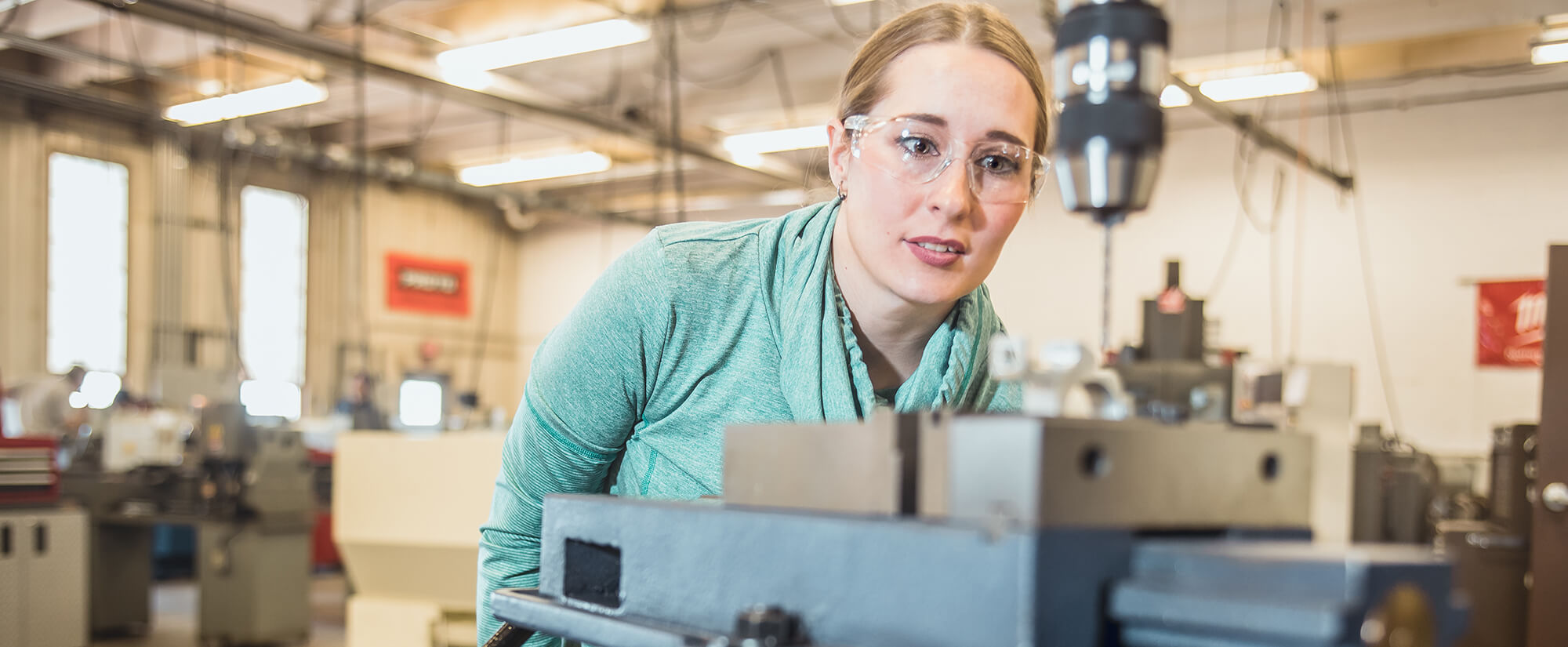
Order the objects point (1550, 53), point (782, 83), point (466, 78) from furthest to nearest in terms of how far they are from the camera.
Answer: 1. point (782, 83)
2. point (466, 78)
3. point (1550, 53)

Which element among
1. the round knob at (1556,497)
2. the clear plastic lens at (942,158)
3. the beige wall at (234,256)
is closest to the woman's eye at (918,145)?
the clear plastic lens at (942,158)

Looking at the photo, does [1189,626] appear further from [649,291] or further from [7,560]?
[7,560]

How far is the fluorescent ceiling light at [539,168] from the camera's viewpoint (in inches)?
335

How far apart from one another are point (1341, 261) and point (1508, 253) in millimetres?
940

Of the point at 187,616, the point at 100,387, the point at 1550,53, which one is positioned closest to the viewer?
the point at 187,616

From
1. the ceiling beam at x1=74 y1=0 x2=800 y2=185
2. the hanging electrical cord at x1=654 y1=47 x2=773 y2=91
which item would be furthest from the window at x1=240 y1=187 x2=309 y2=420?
the hanging electrical cord at x1=654 y1=47 x2=773 y2=91

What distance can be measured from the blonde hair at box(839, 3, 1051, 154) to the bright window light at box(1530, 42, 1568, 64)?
18.9 ft

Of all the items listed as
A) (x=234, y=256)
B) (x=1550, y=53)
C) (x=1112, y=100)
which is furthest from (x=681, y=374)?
(x=234, y=256)

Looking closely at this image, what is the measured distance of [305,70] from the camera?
753 centimetres

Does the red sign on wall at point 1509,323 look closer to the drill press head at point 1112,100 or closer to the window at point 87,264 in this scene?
the drill press head at point 1112,100

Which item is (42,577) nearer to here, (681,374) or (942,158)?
(681,374)

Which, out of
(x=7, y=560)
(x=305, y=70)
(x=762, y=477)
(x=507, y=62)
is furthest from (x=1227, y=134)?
(x=762, y=477)

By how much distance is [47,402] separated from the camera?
5.08m

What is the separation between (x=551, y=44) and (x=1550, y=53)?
503 cm
